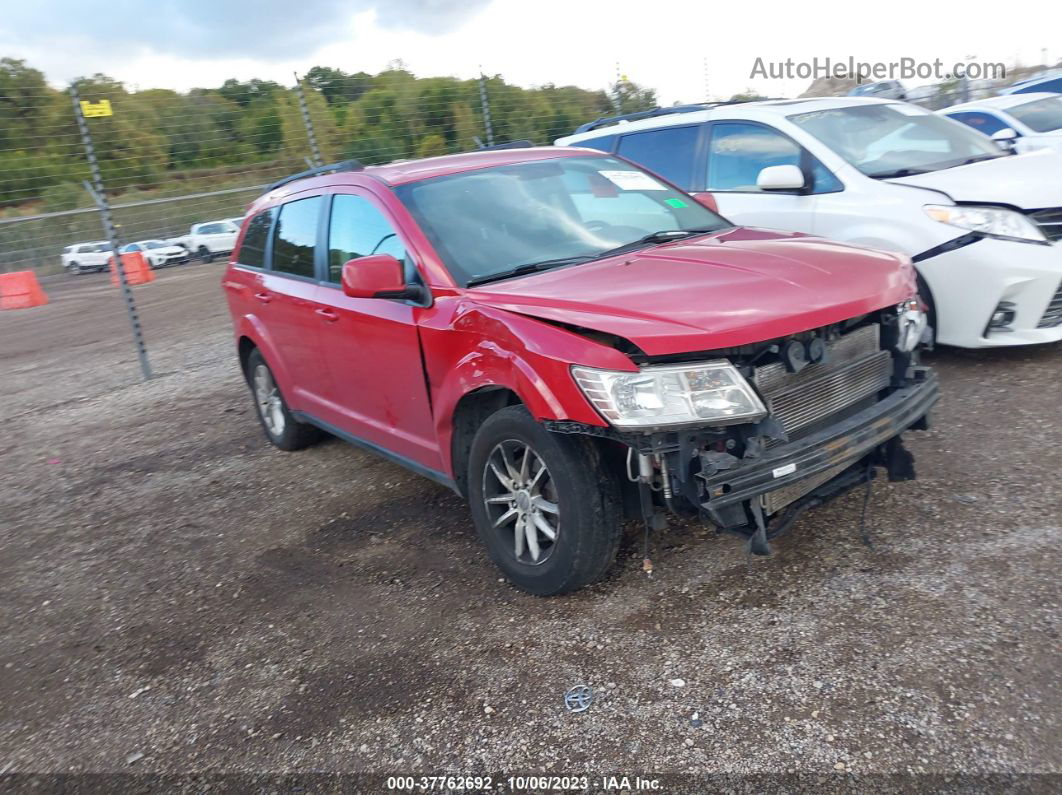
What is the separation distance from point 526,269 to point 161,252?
2741 cm

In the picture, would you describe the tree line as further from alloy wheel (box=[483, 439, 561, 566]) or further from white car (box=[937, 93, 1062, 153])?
alloy wheel (box=[483, 439, 561, 566])

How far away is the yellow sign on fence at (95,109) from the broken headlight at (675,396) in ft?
25.7

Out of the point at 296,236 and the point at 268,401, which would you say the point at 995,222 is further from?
the point at 268,401

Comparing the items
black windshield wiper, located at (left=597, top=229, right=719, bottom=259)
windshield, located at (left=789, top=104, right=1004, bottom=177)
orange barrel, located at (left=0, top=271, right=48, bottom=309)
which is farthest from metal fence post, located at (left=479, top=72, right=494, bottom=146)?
orange barrel, located at (left=0, top=271, right=48, bottom=309)

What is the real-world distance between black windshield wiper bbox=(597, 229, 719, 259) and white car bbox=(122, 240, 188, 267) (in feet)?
85.6

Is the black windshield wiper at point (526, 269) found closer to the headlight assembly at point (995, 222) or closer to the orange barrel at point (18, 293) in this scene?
the headlight assembly at point (995, 222)

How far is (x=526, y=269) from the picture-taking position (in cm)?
375

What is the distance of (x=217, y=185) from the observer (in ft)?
61.9

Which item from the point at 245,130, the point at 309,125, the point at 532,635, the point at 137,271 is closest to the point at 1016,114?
the point at 309,125

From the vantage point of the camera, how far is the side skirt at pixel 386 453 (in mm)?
4023

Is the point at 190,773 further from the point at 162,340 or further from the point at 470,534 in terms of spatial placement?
the point at 162,340

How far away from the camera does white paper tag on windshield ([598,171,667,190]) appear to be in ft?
15.0

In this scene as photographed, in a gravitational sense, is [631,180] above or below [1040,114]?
above

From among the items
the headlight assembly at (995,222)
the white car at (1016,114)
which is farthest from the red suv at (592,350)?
the white car at (1016,114)
